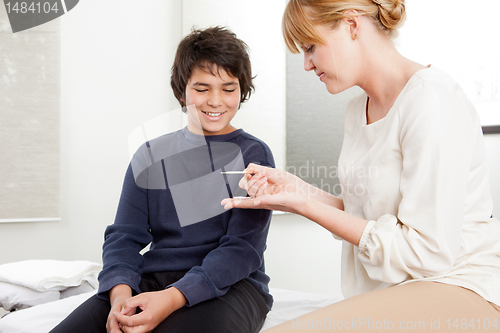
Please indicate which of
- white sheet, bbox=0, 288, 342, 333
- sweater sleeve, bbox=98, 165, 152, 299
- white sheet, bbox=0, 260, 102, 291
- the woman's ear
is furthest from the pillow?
the woman's ear

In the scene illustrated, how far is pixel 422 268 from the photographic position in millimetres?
723

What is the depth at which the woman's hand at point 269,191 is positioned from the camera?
0.83 m

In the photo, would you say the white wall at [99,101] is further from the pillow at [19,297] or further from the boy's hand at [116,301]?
the boy's hand at [116,301]

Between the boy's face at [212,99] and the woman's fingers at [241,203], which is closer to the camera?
the woman's fingers at [241,203]

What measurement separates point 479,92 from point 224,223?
5.07 ft

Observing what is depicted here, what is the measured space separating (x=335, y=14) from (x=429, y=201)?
45 cm

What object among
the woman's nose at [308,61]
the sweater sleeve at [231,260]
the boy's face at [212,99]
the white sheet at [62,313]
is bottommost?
the white sheet at [62,313]

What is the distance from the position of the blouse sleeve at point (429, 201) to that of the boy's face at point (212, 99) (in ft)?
1.94

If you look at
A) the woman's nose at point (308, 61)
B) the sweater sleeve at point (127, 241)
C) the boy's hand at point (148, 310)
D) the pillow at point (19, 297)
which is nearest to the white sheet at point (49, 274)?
the pillow at point (19, 297)

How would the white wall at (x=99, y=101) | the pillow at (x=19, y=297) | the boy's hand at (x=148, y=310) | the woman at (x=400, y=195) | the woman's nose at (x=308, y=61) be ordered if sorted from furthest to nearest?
the white wall at (x=99, y=101), the pillow at (x=19, y=297), the woman's nose at (x=308, y=61), the boy's hand at (x=148, y=310), the woman at (x=400, y=195)

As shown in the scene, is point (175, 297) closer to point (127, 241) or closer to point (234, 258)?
point (234, 258)

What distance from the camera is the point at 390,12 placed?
885 millimetres

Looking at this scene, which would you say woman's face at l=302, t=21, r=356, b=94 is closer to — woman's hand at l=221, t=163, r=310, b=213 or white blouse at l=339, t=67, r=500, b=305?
white blouse at l=339, t=67, r=500, b=305

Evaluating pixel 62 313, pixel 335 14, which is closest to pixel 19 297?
pixel 62 313
